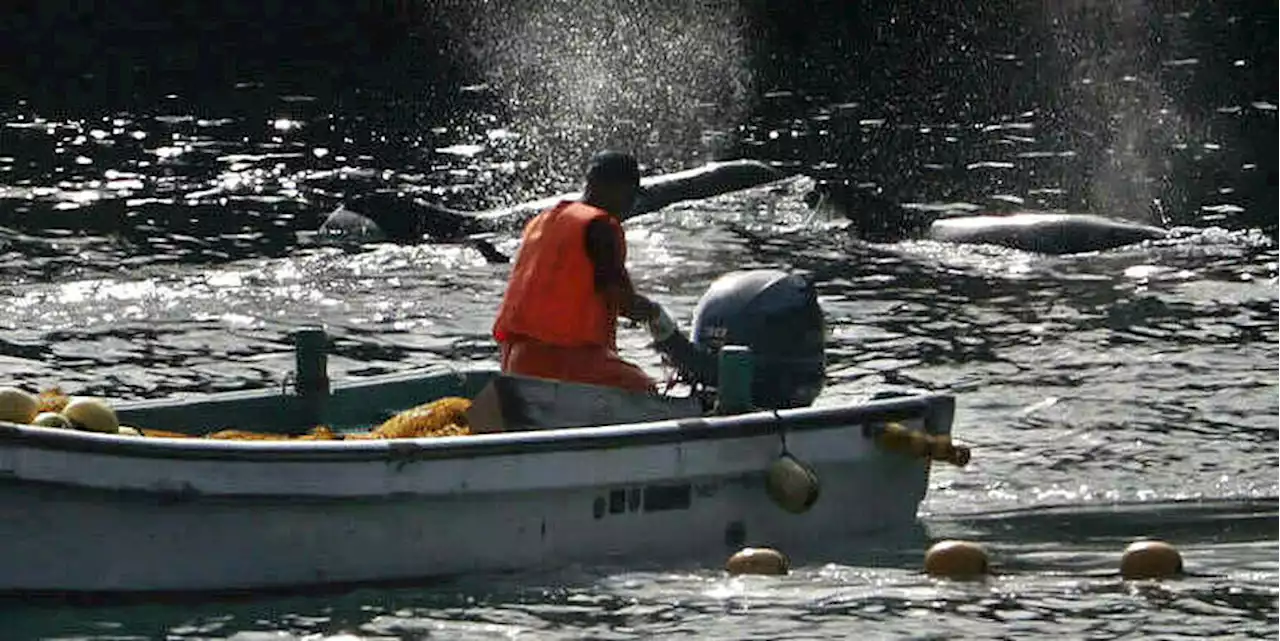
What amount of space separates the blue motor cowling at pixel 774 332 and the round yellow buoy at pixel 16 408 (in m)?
3.68

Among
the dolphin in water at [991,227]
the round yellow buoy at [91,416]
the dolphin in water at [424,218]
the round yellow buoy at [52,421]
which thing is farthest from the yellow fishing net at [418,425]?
the dolphin in water at [991,227]

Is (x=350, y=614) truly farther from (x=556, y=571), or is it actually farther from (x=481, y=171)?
(x=481, y=171)

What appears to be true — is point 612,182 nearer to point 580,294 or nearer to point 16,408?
point 580,294

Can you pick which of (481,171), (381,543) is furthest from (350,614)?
(481,171)

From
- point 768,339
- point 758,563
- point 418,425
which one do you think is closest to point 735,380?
point 768,339

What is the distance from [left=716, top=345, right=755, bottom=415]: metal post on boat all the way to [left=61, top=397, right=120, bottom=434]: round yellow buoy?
10.0ft

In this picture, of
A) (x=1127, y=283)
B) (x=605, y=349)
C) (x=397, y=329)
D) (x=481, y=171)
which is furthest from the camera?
(x=481, y=171)

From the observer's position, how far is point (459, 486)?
13859 mm

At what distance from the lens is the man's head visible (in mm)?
15266

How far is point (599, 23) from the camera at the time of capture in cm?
4888

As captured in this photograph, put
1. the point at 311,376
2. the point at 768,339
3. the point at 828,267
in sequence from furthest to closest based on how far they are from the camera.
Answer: the point at 828,267
the point at 311,376
the point at 768,339

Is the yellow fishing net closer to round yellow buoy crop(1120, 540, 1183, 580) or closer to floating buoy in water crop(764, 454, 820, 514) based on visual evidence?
floating buoy in water crop(764, 454, 820, 514)

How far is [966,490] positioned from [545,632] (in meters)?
4.48

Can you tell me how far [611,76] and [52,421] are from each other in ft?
92.9
